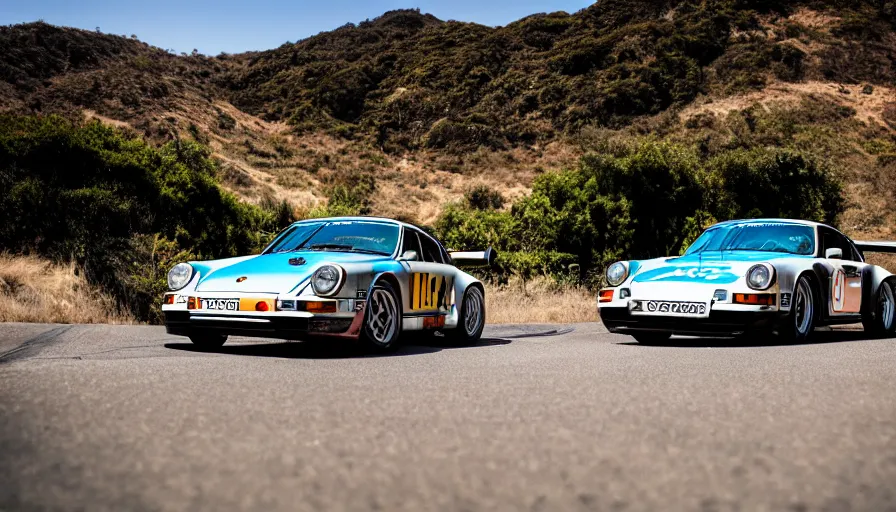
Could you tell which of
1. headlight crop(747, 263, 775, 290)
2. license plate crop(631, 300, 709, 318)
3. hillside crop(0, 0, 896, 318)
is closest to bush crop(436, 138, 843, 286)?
hillside crop(0, 0, 896, 318)

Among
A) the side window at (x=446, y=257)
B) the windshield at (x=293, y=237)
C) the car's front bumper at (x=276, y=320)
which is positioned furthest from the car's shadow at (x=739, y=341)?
the windshield at (x=293, y=237)

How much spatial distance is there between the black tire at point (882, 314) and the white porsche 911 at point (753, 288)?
0.01 meters

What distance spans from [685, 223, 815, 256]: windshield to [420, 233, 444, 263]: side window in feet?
10.8

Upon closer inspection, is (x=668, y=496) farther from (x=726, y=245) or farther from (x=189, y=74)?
(x=189, y=74)

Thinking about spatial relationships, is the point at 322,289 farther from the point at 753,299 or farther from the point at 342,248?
the point at 753,299

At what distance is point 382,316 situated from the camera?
28.0ft

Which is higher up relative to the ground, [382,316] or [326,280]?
[326,280]

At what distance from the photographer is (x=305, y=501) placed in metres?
2.73

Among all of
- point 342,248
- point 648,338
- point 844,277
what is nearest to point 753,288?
point 648,338

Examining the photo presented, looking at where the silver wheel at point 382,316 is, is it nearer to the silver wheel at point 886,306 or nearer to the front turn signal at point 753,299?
the front turn signal at point 753,299

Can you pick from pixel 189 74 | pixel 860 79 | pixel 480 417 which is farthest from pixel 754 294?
pixel 189 74

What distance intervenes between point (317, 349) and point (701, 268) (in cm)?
432

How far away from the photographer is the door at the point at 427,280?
922 centimetres

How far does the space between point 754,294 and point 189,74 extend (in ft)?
226
